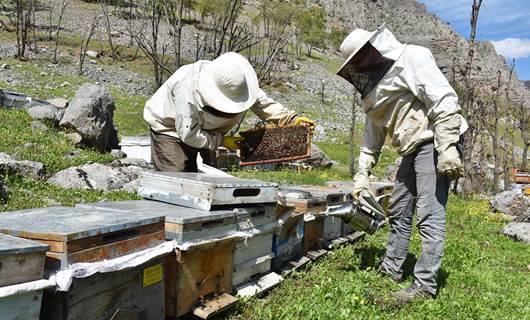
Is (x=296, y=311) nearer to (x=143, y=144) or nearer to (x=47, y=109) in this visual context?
(x=143, y=144)

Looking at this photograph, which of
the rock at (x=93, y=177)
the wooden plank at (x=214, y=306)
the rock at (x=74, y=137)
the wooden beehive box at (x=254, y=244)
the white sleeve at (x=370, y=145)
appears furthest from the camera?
the rock at (x=74, y=137)

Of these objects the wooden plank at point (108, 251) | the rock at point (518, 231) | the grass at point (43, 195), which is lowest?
the rock at point (518, 231)

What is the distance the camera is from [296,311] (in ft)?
10.3

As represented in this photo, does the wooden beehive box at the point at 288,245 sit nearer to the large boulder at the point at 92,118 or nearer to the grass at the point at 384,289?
the grass at the point at 384,289

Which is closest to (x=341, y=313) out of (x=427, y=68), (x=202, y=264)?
(x=202, y=264)

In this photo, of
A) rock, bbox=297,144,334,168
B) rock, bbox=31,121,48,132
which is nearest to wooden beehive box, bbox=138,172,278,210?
rock, bbox=31,121,48,132

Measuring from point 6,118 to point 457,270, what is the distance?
30.7 feet

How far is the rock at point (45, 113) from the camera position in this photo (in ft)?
34.9

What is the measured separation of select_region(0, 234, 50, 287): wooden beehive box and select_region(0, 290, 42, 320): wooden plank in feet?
0.19

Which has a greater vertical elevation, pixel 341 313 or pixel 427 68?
pixel 427 68

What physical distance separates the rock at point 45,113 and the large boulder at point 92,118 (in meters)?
0.41

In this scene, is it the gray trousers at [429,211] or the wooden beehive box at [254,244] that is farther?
the gray trousers at [429,211]

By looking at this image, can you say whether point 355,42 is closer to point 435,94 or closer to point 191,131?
point 435,94

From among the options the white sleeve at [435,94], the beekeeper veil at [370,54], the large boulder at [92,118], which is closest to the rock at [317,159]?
the large boulder at [92,118]
